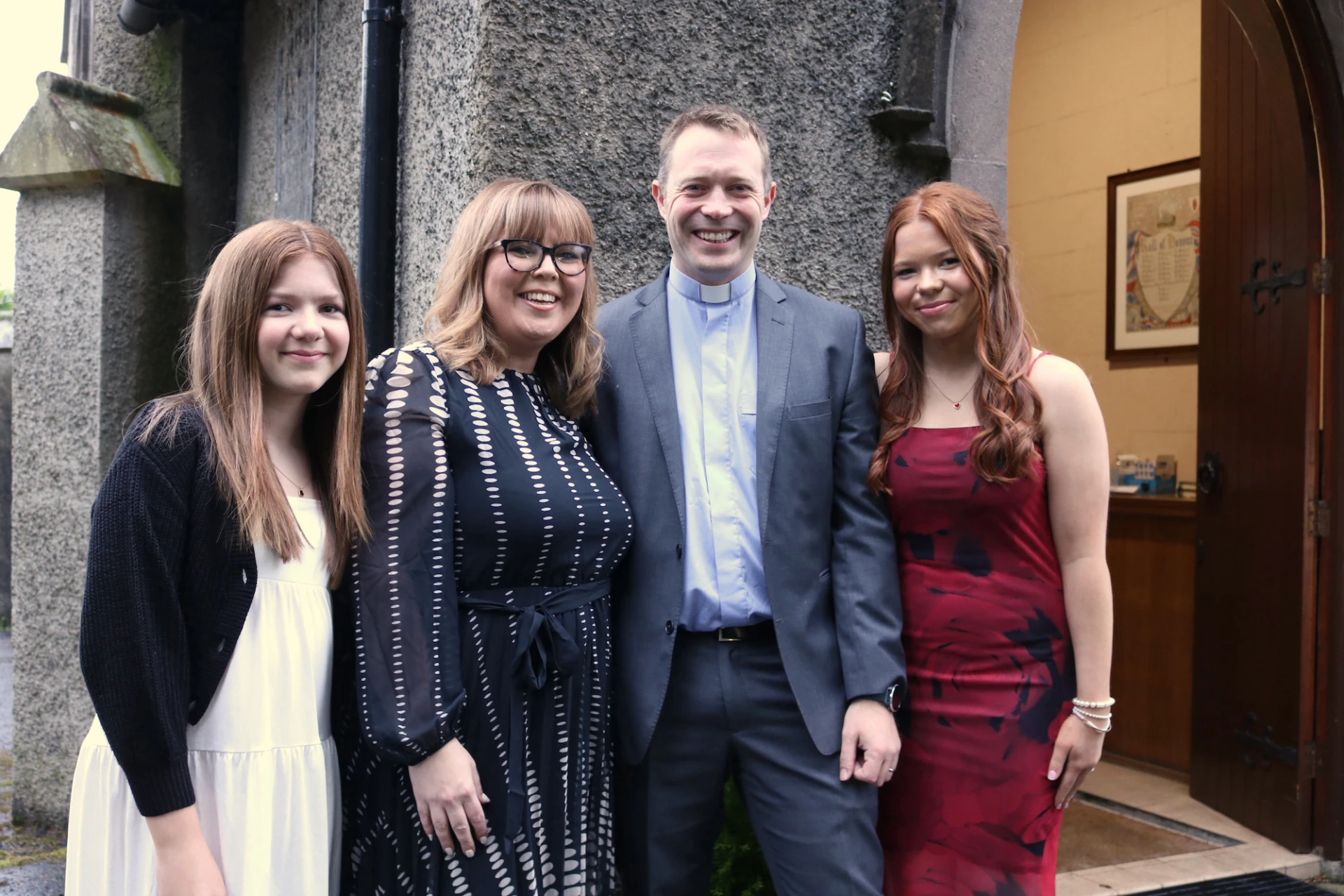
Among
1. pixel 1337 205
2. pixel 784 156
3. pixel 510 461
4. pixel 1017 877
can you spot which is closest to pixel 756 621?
pixel 510 461

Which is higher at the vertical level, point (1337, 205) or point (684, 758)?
point (1337, 205)

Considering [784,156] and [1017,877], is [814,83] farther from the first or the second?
[1017,877]

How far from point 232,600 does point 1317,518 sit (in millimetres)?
4021

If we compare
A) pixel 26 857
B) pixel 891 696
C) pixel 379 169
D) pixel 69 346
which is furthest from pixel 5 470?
pixel 891 696

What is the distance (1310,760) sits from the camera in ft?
13.7

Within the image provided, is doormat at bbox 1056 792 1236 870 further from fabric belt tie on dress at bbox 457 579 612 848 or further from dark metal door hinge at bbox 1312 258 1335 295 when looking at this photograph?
fabric belt tie on dress at bbox 457 579 612 848

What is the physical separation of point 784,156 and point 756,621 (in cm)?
166

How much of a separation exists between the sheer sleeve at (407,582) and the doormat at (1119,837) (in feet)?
9.98

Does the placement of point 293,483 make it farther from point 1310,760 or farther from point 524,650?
point 1310,760

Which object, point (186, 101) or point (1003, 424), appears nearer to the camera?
point (1003, 424)

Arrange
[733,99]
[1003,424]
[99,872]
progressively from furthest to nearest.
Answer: [733,99] < [1003,424] < [99,872]

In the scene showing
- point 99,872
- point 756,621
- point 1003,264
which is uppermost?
point 1003,264

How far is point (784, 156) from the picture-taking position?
3.29 m

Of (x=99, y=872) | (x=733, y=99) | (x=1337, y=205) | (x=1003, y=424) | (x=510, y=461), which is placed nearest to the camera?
(x=99, y=872)
